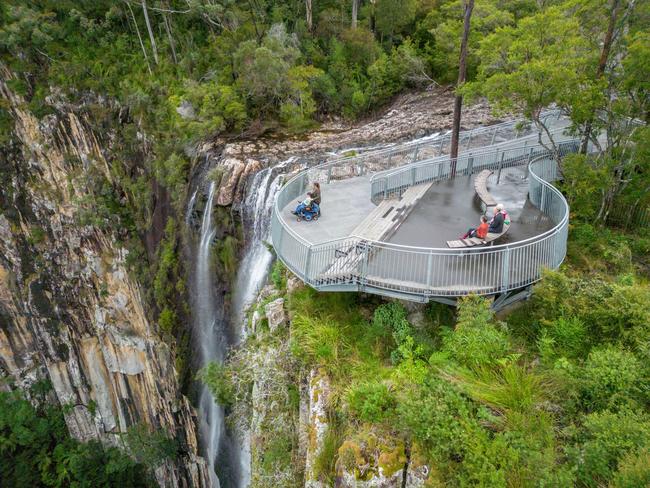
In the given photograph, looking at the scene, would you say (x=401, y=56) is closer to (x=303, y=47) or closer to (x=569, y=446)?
(x=303, y=47)

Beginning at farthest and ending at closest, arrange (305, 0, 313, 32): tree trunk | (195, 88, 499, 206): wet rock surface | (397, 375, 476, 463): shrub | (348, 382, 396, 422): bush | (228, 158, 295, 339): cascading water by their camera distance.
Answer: (305, 0, 313, 32): tree trunk, (195, 88, 499, 206): wet rock surface, (228, 158, 295, 339): cascading water, (348, 382, 396, 422): bush, (397, 375, 476, 463): shrub

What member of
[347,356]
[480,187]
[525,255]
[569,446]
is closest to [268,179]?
[480,187]

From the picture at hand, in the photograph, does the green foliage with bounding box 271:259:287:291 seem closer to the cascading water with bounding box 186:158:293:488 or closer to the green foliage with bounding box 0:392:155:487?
the cascading water with bounding box 186:158:293:488

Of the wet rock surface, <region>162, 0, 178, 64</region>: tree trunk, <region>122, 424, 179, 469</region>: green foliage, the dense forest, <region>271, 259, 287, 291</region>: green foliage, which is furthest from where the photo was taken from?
<region>162, 0, 178, 64</region>: tree trunk

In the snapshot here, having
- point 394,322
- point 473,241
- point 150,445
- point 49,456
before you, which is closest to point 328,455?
point 394,322

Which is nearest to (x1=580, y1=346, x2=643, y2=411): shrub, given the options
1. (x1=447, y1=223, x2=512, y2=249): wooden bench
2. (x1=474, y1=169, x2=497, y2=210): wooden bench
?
(x1=447, y1=223, x2=512, y2=249): wooden bench

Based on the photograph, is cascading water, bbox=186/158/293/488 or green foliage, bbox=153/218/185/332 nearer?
cascading water, bbox=186/158/293/488

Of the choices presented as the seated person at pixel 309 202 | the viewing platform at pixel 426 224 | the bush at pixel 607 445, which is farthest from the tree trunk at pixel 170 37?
the bush at pixel 607 445
